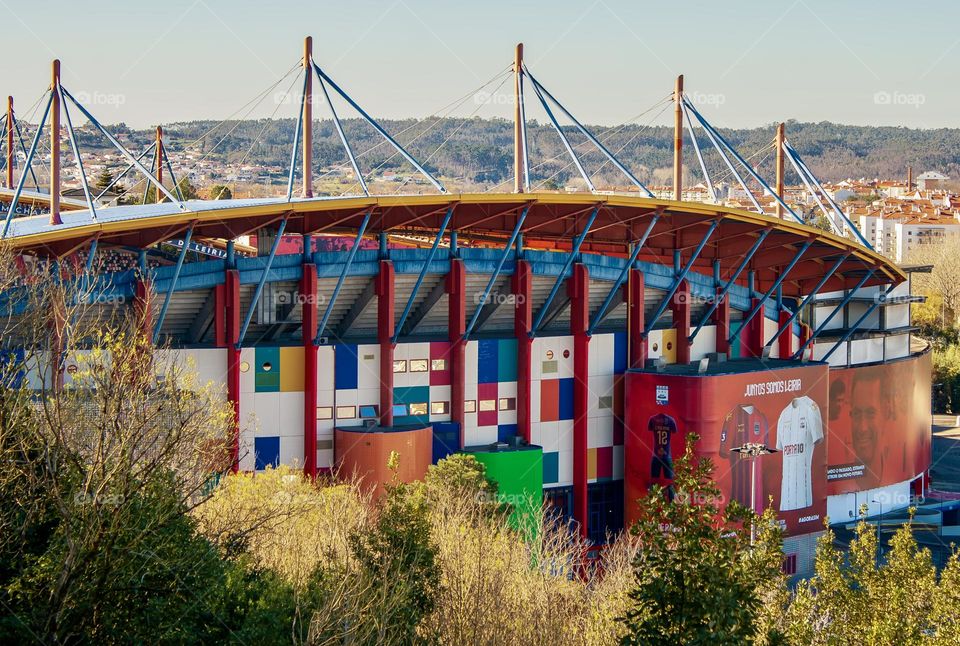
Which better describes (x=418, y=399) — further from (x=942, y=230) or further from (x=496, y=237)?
(x=942, y=230)

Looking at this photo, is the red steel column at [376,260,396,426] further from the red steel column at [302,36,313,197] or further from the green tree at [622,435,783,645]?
the green tree at [622,435,783,645]

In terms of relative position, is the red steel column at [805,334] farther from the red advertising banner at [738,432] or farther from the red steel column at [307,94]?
the red steel column at [307,94]

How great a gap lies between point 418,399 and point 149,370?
1843cm

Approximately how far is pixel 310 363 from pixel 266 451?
9.73 ft

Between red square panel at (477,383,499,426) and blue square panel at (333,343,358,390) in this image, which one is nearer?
blue square panel at (333,343,358,390)

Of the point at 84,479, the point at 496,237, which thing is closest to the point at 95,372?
the point at 84,479

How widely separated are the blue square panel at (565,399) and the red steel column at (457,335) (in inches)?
158

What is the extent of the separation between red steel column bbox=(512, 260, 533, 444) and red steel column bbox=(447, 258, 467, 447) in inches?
84.7

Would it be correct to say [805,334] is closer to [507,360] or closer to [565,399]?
[565,399]

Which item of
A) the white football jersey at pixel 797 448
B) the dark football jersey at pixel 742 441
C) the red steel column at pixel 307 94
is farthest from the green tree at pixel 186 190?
→ the white football jersey at pixel 797 448

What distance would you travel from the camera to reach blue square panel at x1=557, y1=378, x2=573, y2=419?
4606 cm

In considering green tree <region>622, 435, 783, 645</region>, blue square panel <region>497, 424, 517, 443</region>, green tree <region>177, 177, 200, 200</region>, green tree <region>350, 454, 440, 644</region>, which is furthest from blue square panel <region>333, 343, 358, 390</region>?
green tree <region>177, 177, 200, 200</region>

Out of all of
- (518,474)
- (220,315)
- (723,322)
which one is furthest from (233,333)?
(723,322)

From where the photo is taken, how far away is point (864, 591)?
2323 centimetres
